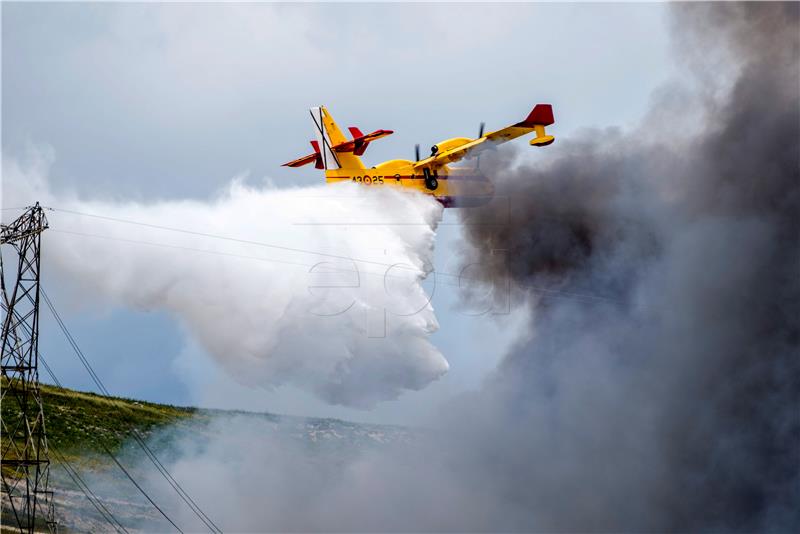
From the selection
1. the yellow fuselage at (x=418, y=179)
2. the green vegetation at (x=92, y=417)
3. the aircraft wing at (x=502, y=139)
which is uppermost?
the aircraft wing at (x=502, y=139)

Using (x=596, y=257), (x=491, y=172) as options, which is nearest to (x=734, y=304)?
(x=596, y=257)

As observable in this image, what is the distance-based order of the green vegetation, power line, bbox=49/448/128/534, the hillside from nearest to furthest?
power line, bbox=49/448/128/534 → the hillside → the green vegetation

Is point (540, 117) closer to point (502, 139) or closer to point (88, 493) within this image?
point (502, 139)

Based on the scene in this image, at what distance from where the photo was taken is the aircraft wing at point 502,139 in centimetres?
5278

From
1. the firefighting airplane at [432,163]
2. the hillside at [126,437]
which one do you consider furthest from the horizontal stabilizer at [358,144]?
the hillside at [126,437]

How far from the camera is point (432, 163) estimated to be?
5403 centimetres

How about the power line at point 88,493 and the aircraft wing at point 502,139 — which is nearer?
the aircraft wing at point 502,139

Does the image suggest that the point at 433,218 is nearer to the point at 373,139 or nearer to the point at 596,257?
the point at 373,139

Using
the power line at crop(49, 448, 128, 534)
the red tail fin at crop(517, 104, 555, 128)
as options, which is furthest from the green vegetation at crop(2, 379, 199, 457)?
the red tail fin at crop(517, 104, 555, 128)

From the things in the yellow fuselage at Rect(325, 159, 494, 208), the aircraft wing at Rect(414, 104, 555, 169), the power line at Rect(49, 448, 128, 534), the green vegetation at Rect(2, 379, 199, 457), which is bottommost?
the power line at Rect(49, 448, 128, 534)

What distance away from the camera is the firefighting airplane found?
5319 centimetres

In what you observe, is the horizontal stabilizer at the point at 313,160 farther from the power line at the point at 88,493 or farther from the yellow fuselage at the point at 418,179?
the power line at the point at 88,493

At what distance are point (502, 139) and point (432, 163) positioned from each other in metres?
3.20

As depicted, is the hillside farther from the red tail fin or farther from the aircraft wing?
the red tail fin
